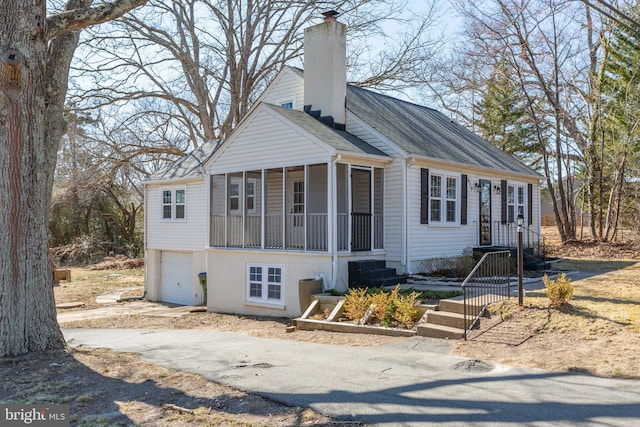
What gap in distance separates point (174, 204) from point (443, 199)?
11022mm

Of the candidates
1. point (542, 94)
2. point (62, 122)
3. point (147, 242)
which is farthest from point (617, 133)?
point (62, 122)

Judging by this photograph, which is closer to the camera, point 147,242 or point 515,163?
point 515,163

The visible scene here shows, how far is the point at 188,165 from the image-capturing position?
2200 cm

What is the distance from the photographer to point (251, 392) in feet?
20.8

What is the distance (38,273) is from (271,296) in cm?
719

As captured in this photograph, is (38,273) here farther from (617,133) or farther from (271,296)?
(617,133)

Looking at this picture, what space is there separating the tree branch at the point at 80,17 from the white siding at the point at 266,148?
6.01 meters

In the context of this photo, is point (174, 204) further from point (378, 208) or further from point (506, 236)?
point (506, 236)

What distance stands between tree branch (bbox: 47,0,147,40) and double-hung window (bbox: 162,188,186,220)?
12.7m

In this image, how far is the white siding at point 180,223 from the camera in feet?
66.5

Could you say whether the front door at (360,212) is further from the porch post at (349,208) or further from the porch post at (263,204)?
the porch post at (263,204)

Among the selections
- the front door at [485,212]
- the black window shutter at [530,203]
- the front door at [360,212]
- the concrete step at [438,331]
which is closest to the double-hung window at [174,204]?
the front door at [360,212]

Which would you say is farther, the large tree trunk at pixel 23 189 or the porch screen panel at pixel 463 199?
the porch screen panel at pixel 463 199

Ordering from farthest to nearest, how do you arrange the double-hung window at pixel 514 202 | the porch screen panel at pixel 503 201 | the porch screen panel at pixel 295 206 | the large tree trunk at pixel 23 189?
1. the double-hung window at pixel 514 202
2. the porch screen panel at pixel 503 201
3. the porch screen panel at pixel 295 206
4. the large tree trunk at pixel 23 189
